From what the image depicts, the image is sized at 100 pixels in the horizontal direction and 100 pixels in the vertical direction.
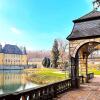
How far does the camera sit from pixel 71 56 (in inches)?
583

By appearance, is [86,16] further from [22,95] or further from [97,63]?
[97,63]

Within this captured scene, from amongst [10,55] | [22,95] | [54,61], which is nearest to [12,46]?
[10,55]

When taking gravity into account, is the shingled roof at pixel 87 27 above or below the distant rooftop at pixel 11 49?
below

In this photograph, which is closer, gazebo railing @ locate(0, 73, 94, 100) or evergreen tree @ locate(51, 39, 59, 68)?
gazebo railing @ locate(0, 73, 94, 100)

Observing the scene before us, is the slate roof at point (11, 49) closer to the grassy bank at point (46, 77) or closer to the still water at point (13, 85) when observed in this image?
the grassy bank at point (46, 77)

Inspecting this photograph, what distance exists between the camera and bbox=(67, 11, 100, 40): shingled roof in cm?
1438

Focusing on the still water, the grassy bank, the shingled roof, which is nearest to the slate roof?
the grassy bank

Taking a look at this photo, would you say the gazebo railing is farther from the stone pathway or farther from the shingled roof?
the shingled roof

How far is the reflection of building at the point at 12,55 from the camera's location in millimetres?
85188

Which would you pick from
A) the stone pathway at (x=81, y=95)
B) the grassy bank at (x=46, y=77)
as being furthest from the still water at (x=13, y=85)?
the stone pathway at (x=81, y=95)

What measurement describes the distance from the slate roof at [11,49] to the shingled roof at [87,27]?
73.6 m

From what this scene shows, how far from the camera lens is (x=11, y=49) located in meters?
89.9

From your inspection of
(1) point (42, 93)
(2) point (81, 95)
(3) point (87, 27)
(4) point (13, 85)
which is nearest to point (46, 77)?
(4) point (13, 85)

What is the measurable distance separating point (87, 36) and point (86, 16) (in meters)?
1.98
